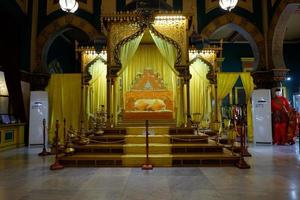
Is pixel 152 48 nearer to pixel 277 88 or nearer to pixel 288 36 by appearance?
pixel 277 88

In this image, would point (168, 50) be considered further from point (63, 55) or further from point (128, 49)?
point (63, 55)

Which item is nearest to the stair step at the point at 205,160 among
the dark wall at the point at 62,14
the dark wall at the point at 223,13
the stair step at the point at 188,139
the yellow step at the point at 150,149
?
the yellow step at the point at 150,149

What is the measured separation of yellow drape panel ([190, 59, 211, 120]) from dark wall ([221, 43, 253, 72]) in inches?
170

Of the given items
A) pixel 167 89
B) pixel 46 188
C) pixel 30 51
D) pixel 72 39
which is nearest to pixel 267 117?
pixel 167 89

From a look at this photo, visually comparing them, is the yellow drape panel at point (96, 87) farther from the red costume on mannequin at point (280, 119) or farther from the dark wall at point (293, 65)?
the dark wall at point (293, 65)

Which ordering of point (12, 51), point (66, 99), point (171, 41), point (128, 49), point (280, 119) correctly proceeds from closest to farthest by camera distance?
1. point (171, 41)
2. point (128, 49)
3. point (12, 51)
4. point (280, 119)
5. point (66, 99)

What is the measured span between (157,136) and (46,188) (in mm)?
3345

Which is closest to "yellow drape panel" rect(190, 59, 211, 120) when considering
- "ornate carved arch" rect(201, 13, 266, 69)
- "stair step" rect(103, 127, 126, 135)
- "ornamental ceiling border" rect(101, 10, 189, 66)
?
"ornate carved arch" rect(201, 13, 266, 69)

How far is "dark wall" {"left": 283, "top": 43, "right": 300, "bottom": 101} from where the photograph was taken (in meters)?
14.3

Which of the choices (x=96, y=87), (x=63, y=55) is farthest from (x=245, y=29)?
(x=63, y=55)

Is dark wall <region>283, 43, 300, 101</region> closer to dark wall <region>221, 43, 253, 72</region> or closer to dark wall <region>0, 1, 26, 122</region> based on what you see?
dark wall <region>221, 43, 253, 72</region>

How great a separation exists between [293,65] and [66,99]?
38.1 feet

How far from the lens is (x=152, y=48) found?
423 inches

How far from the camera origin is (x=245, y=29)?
10312 millimetres
